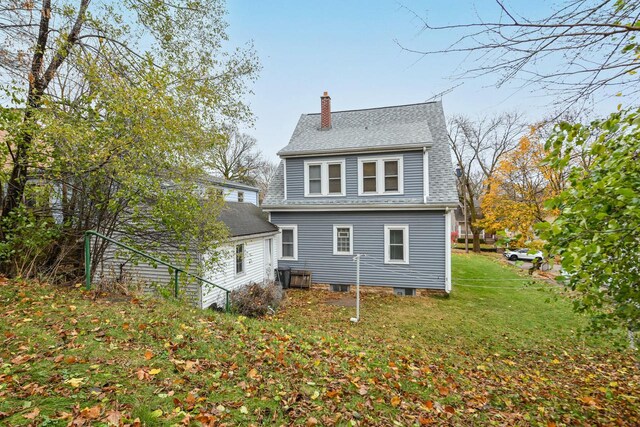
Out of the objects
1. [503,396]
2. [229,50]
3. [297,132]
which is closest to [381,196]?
[297,132]

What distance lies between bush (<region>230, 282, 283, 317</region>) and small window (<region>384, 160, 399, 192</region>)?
616cm

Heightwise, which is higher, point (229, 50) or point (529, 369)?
point (229, 50)

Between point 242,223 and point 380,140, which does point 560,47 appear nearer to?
point 380,140

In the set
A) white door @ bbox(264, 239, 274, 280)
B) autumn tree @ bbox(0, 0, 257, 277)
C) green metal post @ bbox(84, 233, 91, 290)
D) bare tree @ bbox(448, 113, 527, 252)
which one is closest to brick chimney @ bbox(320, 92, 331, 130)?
white door @ bbox(264, 239, 274, 280)

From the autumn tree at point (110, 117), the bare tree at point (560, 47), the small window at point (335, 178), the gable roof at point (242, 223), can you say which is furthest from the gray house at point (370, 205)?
the bare tree at point (560, 47)

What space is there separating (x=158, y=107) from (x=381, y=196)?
8.51 m

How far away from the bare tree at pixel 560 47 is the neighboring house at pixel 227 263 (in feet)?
19.2

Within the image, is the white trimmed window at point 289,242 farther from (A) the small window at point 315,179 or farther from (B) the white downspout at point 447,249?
(B) the white downspout at point 447,249

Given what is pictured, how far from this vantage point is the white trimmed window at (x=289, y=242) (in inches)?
513

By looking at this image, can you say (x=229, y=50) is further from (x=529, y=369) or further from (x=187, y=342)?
(x=529, y=369)

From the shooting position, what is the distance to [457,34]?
234 cm

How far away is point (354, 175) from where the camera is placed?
484 inches

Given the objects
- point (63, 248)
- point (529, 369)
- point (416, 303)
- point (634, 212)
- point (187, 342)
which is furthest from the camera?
point (416, 303)

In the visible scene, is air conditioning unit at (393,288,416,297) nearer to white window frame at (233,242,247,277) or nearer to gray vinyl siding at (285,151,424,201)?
gray vinyl siding at (285,151,424,201)
